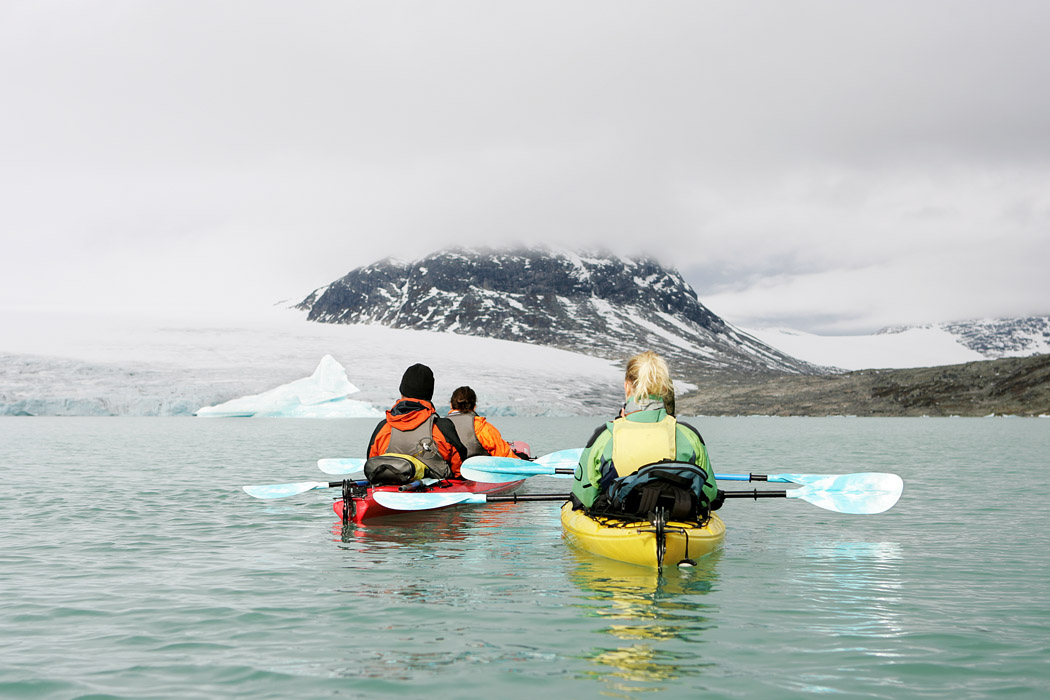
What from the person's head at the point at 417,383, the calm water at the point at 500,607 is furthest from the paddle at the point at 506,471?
the person's head at the point at 417,383

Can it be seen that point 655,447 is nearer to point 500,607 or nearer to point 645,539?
point 645,539

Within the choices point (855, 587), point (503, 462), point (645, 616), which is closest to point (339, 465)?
point (503, 462)

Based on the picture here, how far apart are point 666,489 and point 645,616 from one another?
1.65 m

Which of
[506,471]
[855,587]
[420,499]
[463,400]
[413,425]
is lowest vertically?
[855,587]

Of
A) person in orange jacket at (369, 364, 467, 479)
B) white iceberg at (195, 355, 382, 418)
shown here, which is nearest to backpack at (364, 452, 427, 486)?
person in orange jacket at (369, 364, 467, 479)

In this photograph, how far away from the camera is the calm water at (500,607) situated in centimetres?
515

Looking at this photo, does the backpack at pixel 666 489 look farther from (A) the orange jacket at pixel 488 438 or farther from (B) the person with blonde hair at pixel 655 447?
(A) the orange jacket at pixel 488 438

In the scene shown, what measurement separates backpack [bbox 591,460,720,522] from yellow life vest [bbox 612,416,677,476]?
0.09 m

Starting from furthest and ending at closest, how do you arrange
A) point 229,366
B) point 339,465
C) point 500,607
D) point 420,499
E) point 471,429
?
point 229,366 → point 339,465 → point 471,429 → point 420,499 → point 500,607

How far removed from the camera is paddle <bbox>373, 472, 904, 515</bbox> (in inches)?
407

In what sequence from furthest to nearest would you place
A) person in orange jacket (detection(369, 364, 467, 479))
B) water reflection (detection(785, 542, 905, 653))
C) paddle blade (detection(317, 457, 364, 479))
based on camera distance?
paddle blade (detection(317, 457, 364, 479)), person in orange jacket (detection(369, 364, 467, 479)), water reflection (detection(785, 542, 905, 653))

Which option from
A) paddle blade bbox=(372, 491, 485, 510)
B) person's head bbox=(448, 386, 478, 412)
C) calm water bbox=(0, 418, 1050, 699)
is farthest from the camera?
person's head bbox=(448, 386, 478, 412)

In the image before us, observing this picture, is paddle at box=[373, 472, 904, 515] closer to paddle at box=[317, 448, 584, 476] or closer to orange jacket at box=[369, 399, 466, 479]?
paddle at box=[317, 448, 584, 476]

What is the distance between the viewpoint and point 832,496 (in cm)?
1055
